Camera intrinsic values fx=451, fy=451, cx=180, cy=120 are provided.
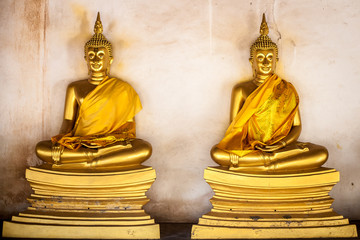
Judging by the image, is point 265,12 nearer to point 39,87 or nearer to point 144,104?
point 144,104

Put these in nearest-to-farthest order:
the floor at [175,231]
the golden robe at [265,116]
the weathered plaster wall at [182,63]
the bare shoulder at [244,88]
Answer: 1. the floor at [175,231]
2. the golden robe at [265,116]
3. the bare shoulder at [244,88]
4. the weathered plaster wall at [182,63]

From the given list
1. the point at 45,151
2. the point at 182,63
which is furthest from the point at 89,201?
the point at 182,63

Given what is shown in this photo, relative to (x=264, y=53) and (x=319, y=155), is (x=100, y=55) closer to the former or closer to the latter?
(x=264, y=53)

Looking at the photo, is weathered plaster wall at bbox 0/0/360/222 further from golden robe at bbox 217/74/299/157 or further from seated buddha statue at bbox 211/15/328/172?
golden robe at bbox 217/74/299/157

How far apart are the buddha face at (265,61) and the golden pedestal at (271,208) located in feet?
3.81

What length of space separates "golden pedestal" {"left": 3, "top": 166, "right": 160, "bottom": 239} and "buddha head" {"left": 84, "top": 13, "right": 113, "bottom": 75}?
1.21 meters

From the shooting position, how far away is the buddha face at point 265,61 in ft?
15.0

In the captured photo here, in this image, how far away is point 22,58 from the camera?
191 inches

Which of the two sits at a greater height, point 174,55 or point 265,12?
point 265,12

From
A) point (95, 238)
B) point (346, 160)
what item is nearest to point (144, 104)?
point (95, 238)

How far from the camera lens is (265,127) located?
441 cm

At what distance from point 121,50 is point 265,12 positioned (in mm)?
1604

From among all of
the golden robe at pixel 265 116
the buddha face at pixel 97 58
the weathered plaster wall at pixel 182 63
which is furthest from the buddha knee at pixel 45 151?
the golden robe at pixel 265 116

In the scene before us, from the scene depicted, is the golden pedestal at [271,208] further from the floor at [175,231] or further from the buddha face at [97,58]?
the buddha face at [97,58]
